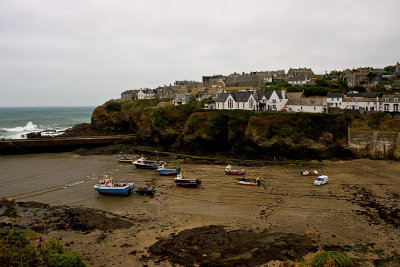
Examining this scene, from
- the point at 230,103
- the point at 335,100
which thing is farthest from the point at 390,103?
the point at 230,103

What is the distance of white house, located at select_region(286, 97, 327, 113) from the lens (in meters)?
41.8

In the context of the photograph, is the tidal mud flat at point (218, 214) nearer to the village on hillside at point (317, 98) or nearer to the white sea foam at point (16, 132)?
the village on hillside at point (317, 98)

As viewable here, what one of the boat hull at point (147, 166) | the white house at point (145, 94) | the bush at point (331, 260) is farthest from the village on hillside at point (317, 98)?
the bush at point (331, 260)

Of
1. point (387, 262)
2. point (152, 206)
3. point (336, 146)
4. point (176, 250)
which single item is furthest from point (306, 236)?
point (336, 146)

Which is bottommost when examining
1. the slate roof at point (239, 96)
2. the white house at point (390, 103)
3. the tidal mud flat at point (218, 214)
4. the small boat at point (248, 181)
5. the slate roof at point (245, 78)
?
the tidal mud flat at point (218, 214)

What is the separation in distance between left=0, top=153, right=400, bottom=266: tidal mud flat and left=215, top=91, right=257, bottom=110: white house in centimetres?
1636

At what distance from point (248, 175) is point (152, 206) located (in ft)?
36.8

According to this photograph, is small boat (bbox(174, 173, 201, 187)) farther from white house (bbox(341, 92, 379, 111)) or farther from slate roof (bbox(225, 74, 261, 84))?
slate roof (bbox(225, 74, 261, 84))

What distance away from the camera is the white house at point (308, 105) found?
137 feet

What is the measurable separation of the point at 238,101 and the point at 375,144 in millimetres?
20682

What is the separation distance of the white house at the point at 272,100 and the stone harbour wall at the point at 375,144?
12660 millimetres

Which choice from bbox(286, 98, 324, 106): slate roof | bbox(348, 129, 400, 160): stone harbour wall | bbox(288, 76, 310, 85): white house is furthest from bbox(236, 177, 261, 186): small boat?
bbox(288, 76, 310, 85): white house

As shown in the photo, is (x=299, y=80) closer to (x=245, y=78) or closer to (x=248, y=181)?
(x=245, y=78)

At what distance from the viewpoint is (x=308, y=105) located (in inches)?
1689
